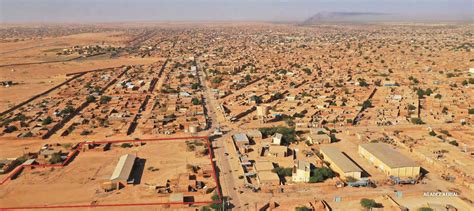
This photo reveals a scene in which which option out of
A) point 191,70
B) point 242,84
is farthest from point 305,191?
point 191,70

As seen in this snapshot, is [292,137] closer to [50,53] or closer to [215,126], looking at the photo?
[215,126]

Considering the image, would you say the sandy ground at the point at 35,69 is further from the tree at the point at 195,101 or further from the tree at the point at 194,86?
the tree at the point at 195,101

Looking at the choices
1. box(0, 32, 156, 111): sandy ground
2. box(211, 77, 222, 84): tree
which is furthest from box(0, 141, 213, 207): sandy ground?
box(211, 77, 222, 84): tree

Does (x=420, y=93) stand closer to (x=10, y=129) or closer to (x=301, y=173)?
(x=301, y=173)

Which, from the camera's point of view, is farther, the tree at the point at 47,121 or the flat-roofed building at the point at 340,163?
the tree at the point at 47,121

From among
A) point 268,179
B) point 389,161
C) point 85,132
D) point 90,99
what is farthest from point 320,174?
point 90,99

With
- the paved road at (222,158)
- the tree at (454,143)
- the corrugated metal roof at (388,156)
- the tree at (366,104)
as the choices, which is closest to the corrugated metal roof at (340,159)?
the corrugated metal roof at (388,156)
